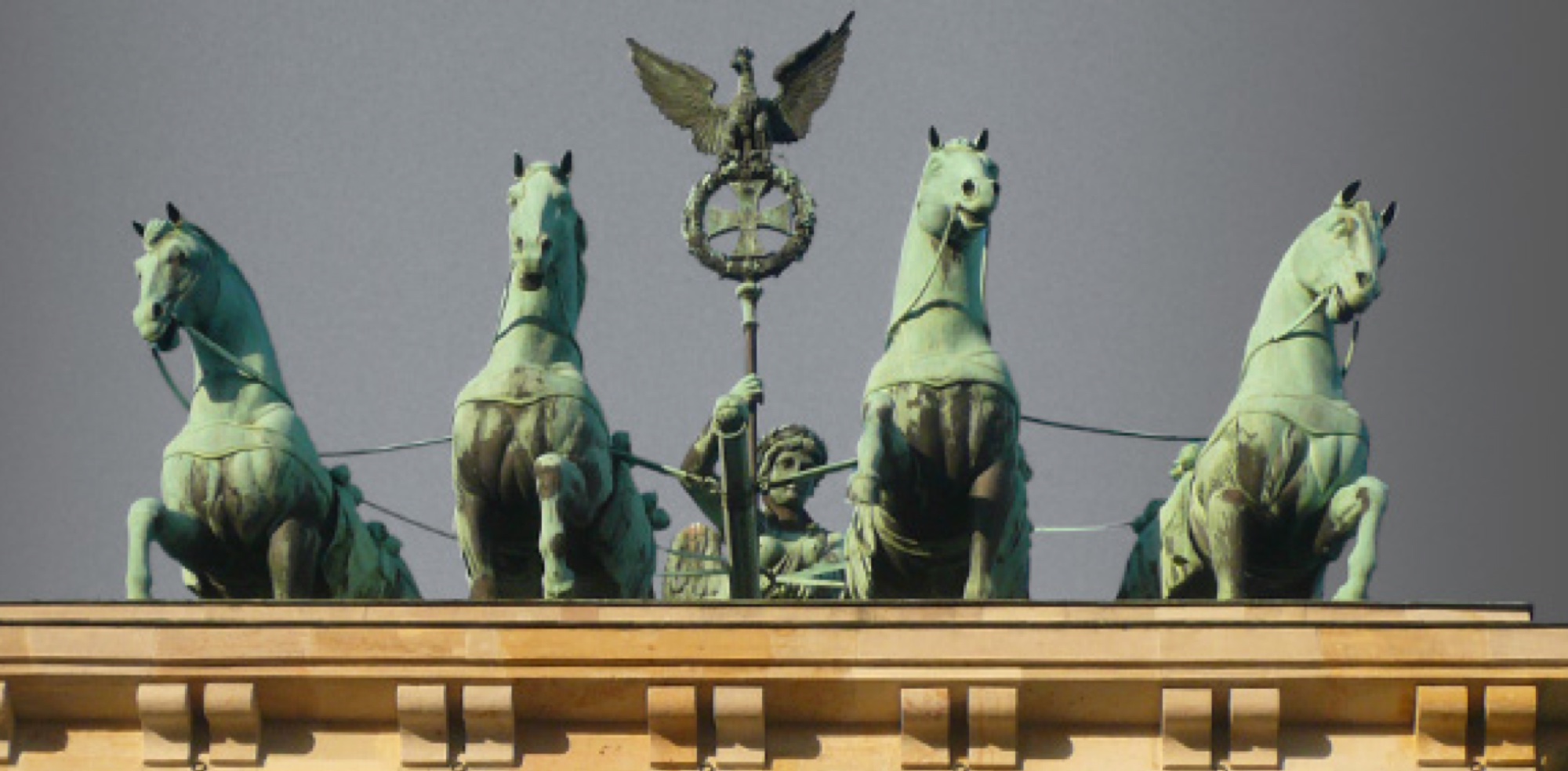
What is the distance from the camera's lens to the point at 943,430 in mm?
35531

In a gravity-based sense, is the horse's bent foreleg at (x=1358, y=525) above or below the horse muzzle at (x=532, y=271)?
below

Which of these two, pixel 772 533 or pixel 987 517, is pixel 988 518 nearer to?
pixel 987 517

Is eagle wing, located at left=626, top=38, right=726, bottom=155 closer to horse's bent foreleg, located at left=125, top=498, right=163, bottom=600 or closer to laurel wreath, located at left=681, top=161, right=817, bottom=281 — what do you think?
laurel wreath, located at left=681, top=161, right=817, bottom=281

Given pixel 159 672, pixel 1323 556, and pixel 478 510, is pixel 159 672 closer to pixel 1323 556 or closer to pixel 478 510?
pixel 478 510

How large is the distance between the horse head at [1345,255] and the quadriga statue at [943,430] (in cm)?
151

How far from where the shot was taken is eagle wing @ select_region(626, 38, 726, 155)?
1582 inches

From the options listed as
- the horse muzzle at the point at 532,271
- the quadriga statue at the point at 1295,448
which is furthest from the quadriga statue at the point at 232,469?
the quadriga statue at the point at 1295,448

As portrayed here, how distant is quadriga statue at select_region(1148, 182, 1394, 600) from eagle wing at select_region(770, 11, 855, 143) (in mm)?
4407

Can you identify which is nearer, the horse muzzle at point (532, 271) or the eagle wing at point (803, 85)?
the horse muzzle at point (532, 271)

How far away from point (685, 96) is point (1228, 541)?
591 centimetres

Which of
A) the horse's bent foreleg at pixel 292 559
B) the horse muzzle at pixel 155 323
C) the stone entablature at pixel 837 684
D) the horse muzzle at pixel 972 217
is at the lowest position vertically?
the stone entablature at pixel 837 684

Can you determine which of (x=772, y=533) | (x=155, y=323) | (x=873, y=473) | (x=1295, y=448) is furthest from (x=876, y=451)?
(x=772, y=533)

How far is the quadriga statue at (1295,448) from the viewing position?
35562 millimetres

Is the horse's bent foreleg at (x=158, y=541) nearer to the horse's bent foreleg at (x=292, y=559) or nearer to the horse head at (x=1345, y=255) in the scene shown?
the horse's bent foreleg at (x=292, y=559)
